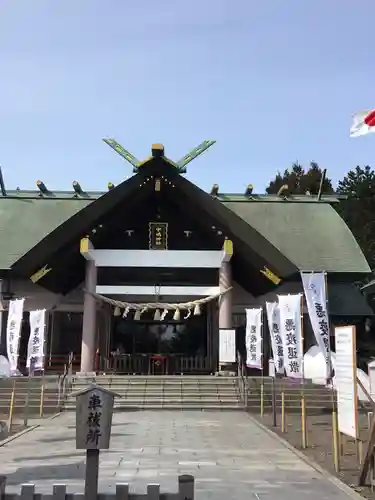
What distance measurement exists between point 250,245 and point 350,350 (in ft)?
40.3

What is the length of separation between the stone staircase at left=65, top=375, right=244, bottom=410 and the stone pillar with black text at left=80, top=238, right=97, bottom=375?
92cm

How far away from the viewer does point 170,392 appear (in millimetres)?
17172

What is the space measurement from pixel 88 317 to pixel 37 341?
9.20 ft

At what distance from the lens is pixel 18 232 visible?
76.0ft

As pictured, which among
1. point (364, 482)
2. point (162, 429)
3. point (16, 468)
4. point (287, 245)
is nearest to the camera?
point (364, 482)

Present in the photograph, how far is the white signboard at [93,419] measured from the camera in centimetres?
504

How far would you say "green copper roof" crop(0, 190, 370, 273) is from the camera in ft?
72.8

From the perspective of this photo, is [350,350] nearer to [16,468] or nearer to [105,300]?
[16,468]

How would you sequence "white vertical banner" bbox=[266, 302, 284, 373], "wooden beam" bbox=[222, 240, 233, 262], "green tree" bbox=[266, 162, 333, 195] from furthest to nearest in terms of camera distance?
"green tree" bbox=[266, 162, 333, 195] → "wooden beam" bbox=[222, 240, 233, 262] → "white vertical banner" bbox=[266, 302, 284, 373]

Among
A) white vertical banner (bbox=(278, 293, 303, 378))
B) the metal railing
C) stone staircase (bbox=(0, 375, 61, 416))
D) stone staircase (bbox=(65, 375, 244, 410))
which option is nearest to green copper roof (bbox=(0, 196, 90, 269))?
stone staircase (bbox=(0, 375, 61, 416))

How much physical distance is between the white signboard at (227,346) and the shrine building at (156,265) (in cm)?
78

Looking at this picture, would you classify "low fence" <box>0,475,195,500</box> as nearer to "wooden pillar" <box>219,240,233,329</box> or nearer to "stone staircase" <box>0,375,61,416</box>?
"stone staircase" <box>0,375,61,416</box>

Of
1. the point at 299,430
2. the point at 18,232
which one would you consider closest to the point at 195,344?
the point at 18,232

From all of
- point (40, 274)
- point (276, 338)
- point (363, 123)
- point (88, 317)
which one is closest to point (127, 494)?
point (363, 123)
